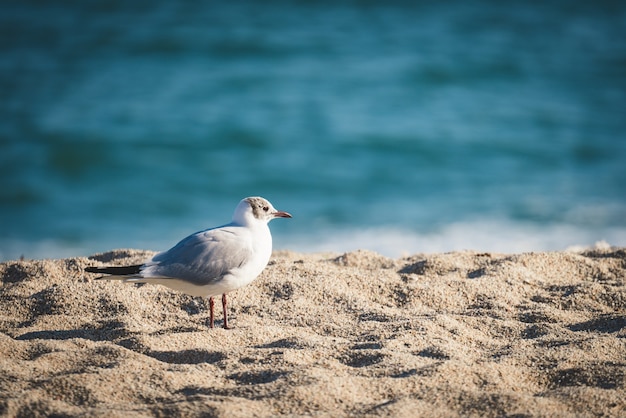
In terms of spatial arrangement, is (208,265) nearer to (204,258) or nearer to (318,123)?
(204,258)

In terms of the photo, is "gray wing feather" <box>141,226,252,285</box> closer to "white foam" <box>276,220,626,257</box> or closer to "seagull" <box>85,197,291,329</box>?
"seagull" <box>85,197,291,329</box>

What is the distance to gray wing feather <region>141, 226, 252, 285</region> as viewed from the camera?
3.76 metres

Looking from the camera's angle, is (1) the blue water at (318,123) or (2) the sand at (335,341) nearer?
(2) the sand at (335,341)

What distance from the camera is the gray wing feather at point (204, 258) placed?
12.3 feet

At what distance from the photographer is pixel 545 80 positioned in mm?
13500

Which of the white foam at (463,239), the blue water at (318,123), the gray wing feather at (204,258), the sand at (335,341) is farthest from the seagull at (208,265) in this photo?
the blue water at (318,123)

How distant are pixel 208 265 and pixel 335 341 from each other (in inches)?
30.2

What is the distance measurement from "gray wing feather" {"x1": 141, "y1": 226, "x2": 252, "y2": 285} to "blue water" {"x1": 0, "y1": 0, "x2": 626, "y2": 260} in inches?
181

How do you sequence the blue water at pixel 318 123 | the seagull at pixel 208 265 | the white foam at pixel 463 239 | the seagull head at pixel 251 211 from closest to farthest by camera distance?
the seagull at pixel 208 265
the seagull head at pixel 251 211
the white foam at pixel 463 239
the blue water at pixel 318 123

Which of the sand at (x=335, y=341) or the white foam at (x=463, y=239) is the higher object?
the white foam at (x=463, y=239)

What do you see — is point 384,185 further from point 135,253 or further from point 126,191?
point 135,253

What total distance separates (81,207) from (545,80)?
28.1ft

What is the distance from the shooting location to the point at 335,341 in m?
3.63

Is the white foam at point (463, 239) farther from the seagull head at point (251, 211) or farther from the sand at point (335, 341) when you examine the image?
the seagull head at point (251, 211)
